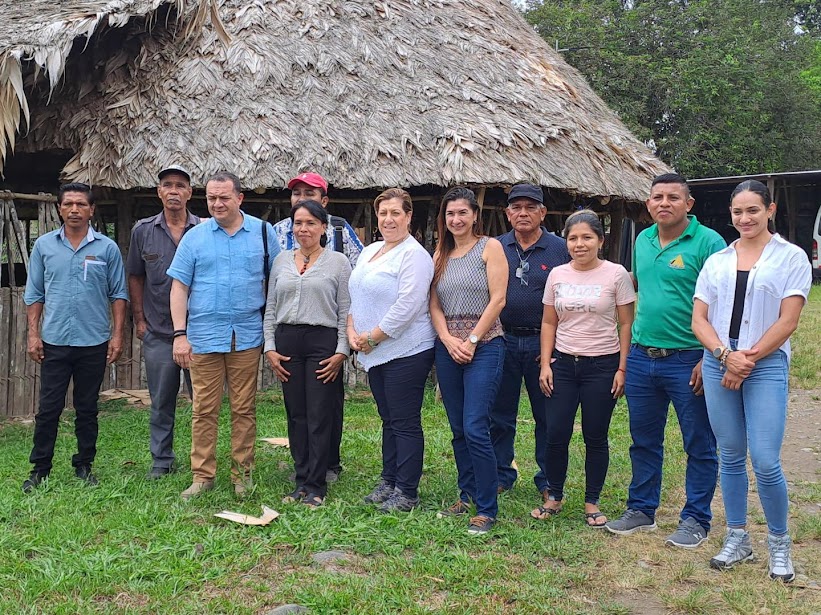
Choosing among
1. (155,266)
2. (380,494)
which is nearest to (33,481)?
(155,266)

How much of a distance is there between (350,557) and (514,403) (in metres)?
1.29

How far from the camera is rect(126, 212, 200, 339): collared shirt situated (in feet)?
15.5

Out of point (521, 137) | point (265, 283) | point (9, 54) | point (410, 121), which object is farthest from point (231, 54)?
point (265, 283)

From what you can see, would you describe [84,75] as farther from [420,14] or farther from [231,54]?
[420,14]

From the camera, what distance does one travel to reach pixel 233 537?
3750 mm

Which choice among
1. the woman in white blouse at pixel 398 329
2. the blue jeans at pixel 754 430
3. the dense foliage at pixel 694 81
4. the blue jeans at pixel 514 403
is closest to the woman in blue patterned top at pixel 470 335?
the woman in white blouse at pixel 398 329

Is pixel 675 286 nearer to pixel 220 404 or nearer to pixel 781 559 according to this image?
pixel 781 559

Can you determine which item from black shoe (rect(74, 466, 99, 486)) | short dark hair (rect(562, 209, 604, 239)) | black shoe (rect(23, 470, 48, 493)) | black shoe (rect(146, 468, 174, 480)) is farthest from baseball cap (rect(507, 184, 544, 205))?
black shoe (rect(23, 470, 48, 493))

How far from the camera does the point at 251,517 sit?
3.99m

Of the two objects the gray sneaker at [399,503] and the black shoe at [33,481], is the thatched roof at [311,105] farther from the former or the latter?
the gray sneaker at [399,503]

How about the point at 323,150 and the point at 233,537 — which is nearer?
the point at 233,537

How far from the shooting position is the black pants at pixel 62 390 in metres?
4.49

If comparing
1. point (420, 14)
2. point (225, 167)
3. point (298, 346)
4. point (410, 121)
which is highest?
point (420, 14)

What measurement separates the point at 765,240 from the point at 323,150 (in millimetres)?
4661
